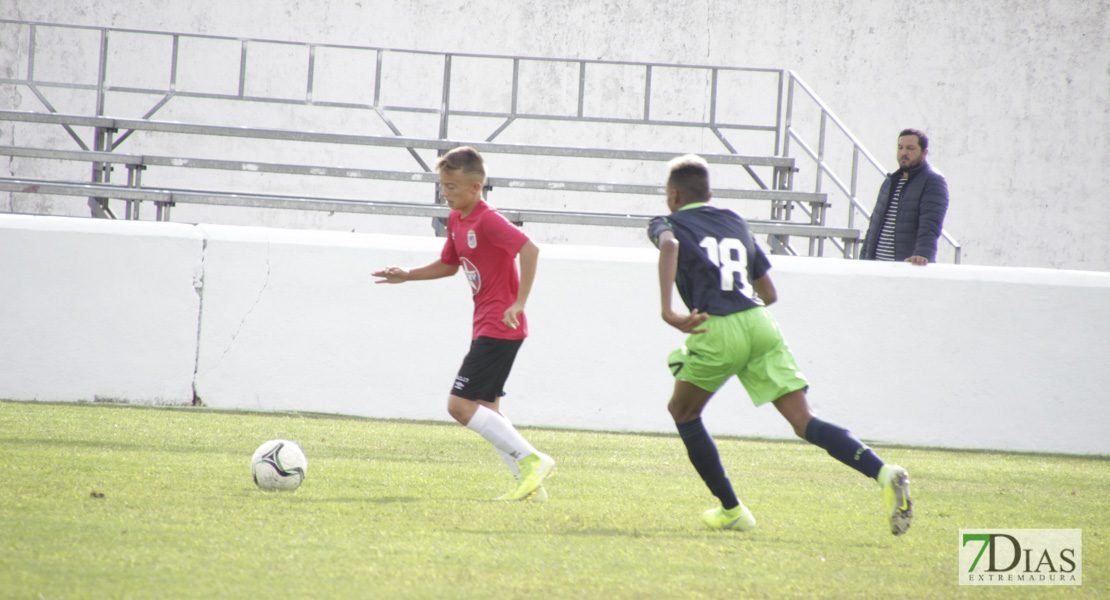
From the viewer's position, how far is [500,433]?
4551 mm

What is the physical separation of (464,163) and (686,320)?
1.46 meters

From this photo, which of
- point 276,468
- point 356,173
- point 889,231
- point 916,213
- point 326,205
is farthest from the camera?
point 356,173

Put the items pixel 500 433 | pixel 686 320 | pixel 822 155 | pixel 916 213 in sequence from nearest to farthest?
1. pixel 686 320
2. pixel 500 433
3. pixel 916 213
4. pixel 822 155

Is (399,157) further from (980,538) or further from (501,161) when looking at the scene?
(980,538)

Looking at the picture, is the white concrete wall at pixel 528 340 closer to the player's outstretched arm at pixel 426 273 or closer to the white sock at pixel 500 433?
the player's outstretched arm at pixel 426 273

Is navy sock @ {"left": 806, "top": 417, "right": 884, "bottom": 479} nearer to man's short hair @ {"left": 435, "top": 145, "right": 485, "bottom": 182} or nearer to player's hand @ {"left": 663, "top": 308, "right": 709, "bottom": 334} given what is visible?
player's hand @ {"left": 663, "top": 308, "right": 709, "bottom": 334}

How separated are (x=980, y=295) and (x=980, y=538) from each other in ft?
13.6

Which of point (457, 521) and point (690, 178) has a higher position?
point (690, 178)

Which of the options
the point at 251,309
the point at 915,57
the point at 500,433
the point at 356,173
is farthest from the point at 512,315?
the point at 915,57

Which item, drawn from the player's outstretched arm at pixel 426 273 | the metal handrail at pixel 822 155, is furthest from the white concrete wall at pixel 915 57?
the player's outstretched arm at pixel 426 273

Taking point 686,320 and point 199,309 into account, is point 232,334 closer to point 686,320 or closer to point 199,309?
point 199,309

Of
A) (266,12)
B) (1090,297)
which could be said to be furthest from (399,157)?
(1090,297)

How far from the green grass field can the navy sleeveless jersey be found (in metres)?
0.89

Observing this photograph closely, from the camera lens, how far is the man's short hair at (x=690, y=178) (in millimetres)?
4008
